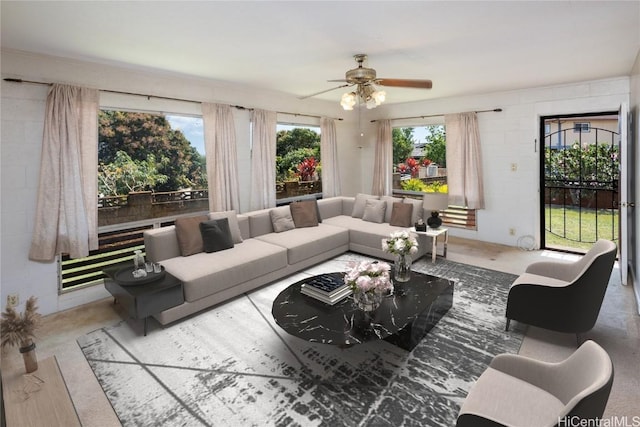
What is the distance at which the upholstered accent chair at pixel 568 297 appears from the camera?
2555 mm

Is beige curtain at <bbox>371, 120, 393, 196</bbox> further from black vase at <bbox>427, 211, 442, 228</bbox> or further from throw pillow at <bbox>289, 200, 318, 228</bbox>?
throw pillow at <bbox>289, 200, 318, 228</bbox>

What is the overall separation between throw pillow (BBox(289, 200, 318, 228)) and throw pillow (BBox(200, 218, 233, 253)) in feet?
4.51

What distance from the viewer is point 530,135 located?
5.27 metres

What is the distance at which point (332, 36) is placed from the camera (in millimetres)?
2889

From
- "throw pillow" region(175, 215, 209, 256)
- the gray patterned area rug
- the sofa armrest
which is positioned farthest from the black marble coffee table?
the sofa armrest

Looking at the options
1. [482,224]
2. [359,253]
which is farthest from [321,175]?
[482,224]

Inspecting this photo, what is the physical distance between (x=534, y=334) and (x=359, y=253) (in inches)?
105

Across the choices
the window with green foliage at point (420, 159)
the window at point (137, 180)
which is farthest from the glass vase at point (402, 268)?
the window with green foliage at point (420, 159)

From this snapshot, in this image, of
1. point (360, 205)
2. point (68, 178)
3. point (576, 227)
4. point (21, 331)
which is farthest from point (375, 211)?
point (21, 331)

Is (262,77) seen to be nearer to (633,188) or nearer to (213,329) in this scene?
(213,329)

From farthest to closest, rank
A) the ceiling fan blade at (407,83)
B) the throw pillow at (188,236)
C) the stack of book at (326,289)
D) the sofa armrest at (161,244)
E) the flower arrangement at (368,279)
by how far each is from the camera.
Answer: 1. the throw pillow at (188,236)
2. the sofa armrest at (161,244)
3. the ceiling fan blade at (407,83)
4. the stack of book at (326,289)
5. the flower arrangement at (368,279)

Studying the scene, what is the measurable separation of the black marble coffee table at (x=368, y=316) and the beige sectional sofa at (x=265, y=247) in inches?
33.4

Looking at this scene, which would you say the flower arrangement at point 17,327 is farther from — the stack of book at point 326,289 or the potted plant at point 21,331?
the stack of book at point 326,289

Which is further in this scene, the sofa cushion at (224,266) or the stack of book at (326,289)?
the sofa cushion at (224,266)
